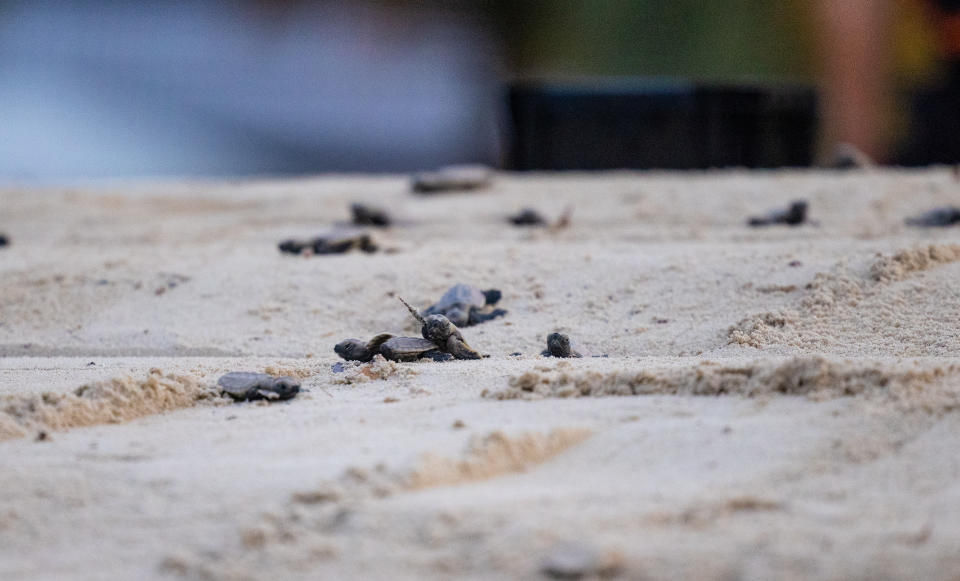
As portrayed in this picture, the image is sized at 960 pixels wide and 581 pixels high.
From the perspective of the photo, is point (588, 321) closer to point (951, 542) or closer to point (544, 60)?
point (951, 542)

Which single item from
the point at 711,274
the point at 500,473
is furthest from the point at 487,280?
the point at 500,473

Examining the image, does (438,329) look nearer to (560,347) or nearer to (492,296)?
(560,347)

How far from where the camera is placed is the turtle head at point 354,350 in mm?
2693

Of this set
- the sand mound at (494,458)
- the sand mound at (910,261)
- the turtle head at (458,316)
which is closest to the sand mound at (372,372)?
the turtle head at (458,316)

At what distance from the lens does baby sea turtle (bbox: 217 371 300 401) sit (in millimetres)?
2299

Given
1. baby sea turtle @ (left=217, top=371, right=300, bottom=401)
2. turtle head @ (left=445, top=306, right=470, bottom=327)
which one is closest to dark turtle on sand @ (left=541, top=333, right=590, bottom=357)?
turtle head @ (left=445, top=306, right=470, bottom=327)

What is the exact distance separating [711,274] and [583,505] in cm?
192

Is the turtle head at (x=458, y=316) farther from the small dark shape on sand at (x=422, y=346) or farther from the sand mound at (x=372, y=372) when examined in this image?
the sand mound at (x=372, y=372)

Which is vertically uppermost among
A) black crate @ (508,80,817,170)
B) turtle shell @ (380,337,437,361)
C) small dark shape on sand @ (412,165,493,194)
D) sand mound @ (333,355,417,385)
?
black crate @ (508,80,817,170)

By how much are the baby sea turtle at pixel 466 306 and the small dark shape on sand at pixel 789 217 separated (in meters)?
1.61

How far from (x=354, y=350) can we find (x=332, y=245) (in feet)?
4.22

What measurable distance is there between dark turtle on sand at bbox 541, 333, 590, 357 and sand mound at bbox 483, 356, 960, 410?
0.39 m

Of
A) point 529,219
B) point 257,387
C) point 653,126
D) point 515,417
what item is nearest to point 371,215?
point 529,219

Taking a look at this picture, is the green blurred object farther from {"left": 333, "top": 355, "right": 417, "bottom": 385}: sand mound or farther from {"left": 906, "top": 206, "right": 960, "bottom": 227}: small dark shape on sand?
{"left": 333, "top": 355, "right": 417, "bottom": 385}: sand mound
